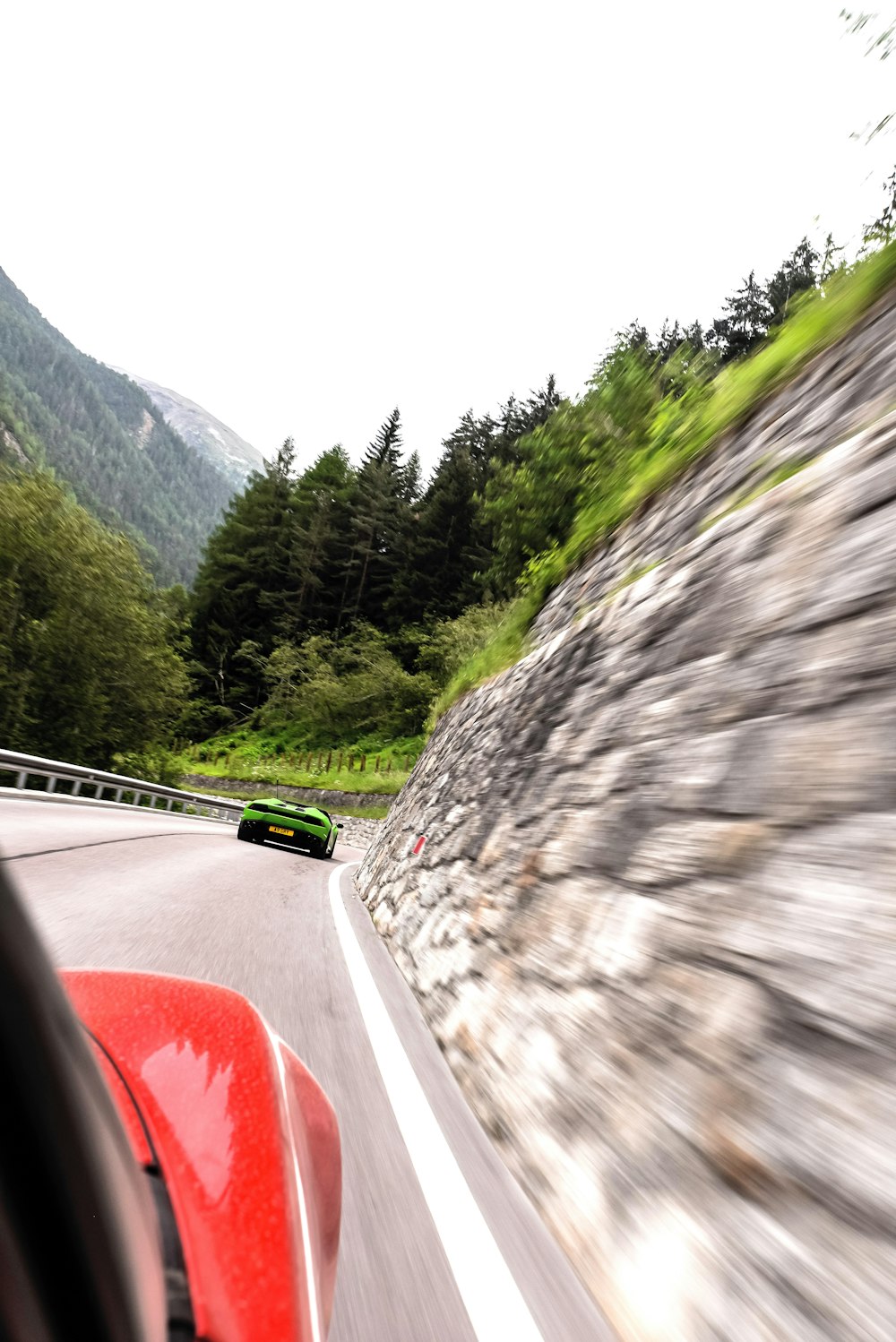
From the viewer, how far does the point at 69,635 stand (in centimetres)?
2680

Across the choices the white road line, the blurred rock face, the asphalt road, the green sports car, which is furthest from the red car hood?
the green sports car

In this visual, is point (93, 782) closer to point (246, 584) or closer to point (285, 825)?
point (285, 825)

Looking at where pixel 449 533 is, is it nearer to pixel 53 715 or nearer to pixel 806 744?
pixel 53 715

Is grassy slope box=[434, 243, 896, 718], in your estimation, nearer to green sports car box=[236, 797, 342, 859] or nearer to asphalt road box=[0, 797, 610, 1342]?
asphalt road box=[0, 797, 610, 1342]

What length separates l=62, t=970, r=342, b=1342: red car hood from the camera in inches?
35.9

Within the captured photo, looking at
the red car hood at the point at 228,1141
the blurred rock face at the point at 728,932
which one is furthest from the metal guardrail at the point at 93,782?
the red car hood at the point at 228,1141

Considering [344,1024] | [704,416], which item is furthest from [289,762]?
[344,1024]

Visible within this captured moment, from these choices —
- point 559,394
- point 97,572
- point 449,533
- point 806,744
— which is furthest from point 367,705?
point 806,744

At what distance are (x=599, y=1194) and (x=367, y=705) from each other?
4697cm

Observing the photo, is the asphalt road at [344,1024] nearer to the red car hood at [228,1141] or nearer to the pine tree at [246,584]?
the red car hood at [228,1141]

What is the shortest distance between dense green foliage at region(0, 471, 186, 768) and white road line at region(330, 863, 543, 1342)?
82.5ft

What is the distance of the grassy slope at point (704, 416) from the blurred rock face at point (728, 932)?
0.28m

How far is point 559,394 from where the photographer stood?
5681cm

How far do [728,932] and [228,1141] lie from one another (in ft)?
5.96
